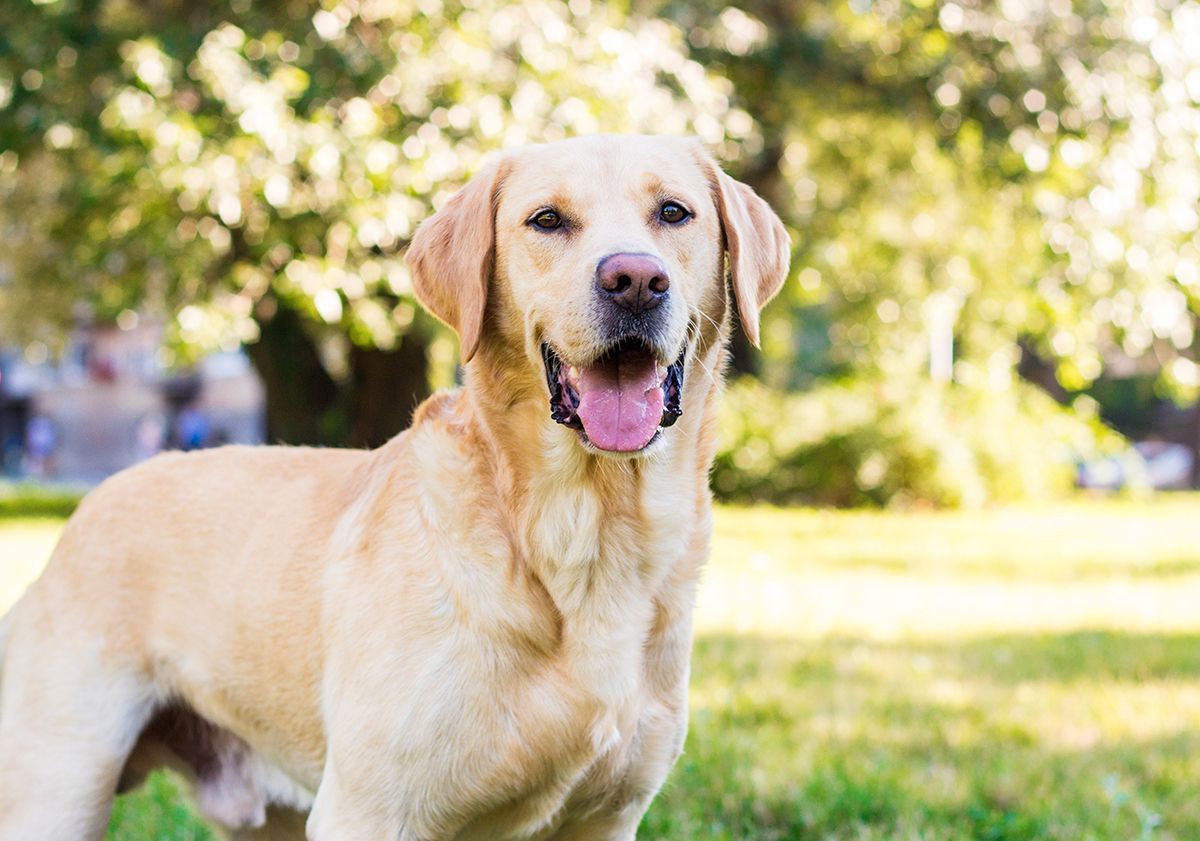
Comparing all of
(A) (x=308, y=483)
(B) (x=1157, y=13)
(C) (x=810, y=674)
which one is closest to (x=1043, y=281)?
(B) (x=1157, y=13)

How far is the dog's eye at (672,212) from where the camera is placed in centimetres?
304

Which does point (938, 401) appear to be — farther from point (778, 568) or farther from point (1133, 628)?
point (1133, 628)

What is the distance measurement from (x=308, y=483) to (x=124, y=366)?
4739cm

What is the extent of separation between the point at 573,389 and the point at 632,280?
0.30 m

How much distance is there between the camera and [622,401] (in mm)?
2797

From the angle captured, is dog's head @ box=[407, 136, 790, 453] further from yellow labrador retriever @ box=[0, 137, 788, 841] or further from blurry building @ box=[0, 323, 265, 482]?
blurry building @ box=[0, 323, 265, 482]

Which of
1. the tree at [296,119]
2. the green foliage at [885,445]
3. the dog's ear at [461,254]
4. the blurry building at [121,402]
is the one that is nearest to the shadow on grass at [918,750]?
the dog's ear at [461,254]

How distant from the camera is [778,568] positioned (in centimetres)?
999

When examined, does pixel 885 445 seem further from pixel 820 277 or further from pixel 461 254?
pixel 461 254

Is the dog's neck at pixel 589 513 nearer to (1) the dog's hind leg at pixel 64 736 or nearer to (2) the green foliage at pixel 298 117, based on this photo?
(1) the dog's hind leg at pixel 64 736

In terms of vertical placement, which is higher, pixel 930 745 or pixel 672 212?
pixel 672 212

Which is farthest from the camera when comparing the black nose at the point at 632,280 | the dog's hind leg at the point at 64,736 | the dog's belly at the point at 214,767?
the dog's belly at the point at 214,767

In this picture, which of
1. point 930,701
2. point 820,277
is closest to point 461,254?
point 930,701

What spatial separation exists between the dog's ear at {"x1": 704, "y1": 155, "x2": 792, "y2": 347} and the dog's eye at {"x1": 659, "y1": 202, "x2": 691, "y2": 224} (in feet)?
0.55
